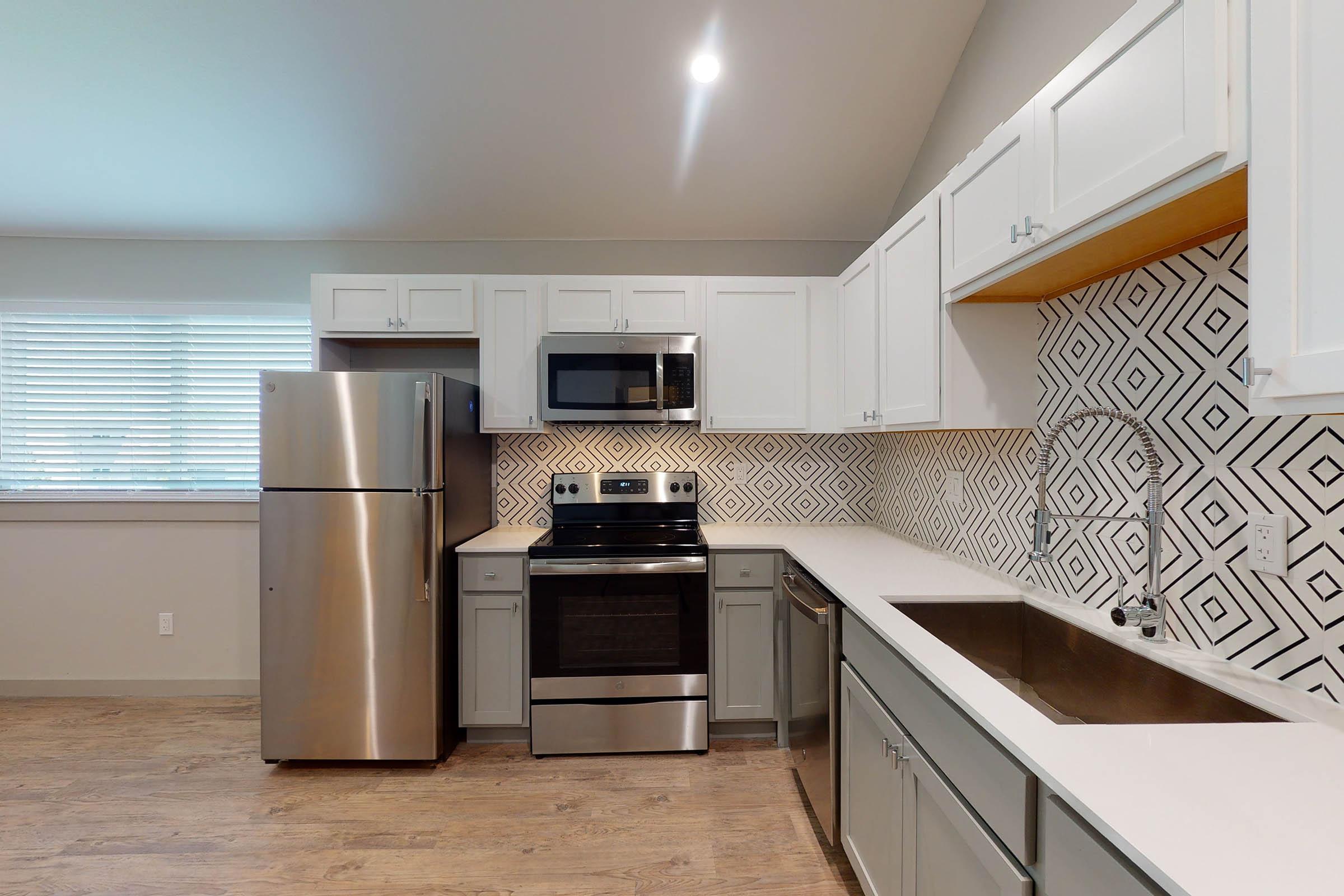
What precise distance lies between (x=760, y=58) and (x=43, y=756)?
162 inches

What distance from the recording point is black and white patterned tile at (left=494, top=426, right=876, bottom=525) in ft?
10.9

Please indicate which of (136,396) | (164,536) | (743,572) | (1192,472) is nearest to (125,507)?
(164,536)

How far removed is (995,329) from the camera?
1915 millimetres

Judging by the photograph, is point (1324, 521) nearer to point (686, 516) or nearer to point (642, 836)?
point (642, 836)

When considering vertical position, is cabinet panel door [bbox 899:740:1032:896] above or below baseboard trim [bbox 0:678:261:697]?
above

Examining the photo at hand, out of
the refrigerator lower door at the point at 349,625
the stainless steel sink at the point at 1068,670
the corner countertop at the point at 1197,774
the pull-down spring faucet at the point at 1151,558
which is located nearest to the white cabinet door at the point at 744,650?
the stainless steel sink at the point at 1068,670

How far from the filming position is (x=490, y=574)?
2.73m

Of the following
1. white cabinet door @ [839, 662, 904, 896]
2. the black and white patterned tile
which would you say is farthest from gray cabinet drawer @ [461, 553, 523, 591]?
white cabinet door @ [839, 662, 904, 896]

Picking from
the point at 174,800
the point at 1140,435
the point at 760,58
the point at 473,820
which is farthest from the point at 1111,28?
the point at 174,800

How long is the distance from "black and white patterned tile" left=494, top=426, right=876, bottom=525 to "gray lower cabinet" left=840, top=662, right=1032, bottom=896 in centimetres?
155

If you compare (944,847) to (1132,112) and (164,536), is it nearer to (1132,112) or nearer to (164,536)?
(1132,112)

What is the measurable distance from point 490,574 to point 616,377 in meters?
1.03

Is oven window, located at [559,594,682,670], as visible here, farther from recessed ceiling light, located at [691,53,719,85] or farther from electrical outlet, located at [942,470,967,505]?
recessed ceiling light, located at [691,53,719,85]

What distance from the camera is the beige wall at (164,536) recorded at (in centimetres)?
331
